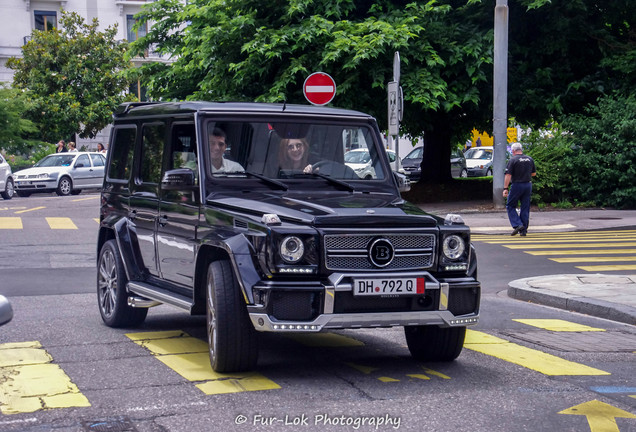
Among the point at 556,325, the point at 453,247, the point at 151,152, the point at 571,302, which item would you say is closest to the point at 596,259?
the point at 571,302

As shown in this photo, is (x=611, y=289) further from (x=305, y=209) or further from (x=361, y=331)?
(x=305, y=209)

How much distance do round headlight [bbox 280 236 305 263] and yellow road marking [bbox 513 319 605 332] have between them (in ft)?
12.6

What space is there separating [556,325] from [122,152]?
4.49 metres

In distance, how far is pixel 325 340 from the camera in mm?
7973

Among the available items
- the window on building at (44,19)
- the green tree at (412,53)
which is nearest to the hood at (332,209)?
the green tree at (412,53)

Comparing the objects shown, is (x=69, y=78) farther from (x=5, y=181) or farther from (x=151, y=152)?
(x=151, y=152)

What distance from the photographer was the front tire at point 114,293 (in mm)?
8453

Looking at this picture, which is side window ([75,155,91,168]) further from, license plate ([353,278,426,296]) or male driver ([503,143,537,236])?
license plate ([353,278,426,296])

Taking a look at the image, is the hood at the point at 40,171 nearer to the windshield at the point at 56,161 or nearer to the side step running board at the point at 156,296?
the windshield at the point at 56,161

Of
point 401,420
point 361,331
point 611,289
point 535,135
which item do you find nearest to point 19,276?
point 361,331

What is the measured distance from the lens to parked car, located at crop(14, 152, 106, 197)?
34.4 m

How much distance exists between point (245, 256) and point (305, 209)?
1.82 ft

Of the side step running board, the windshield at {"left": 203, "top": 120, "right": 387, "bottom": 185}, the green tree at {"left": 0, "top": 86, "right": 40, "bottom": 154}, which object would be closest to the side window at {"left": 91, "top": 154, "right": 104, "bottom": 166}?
the green tree at {"left": 0, "top": 86, "right": 40, "bottom": 154}

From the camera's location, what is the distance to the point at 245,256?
6.12 m
